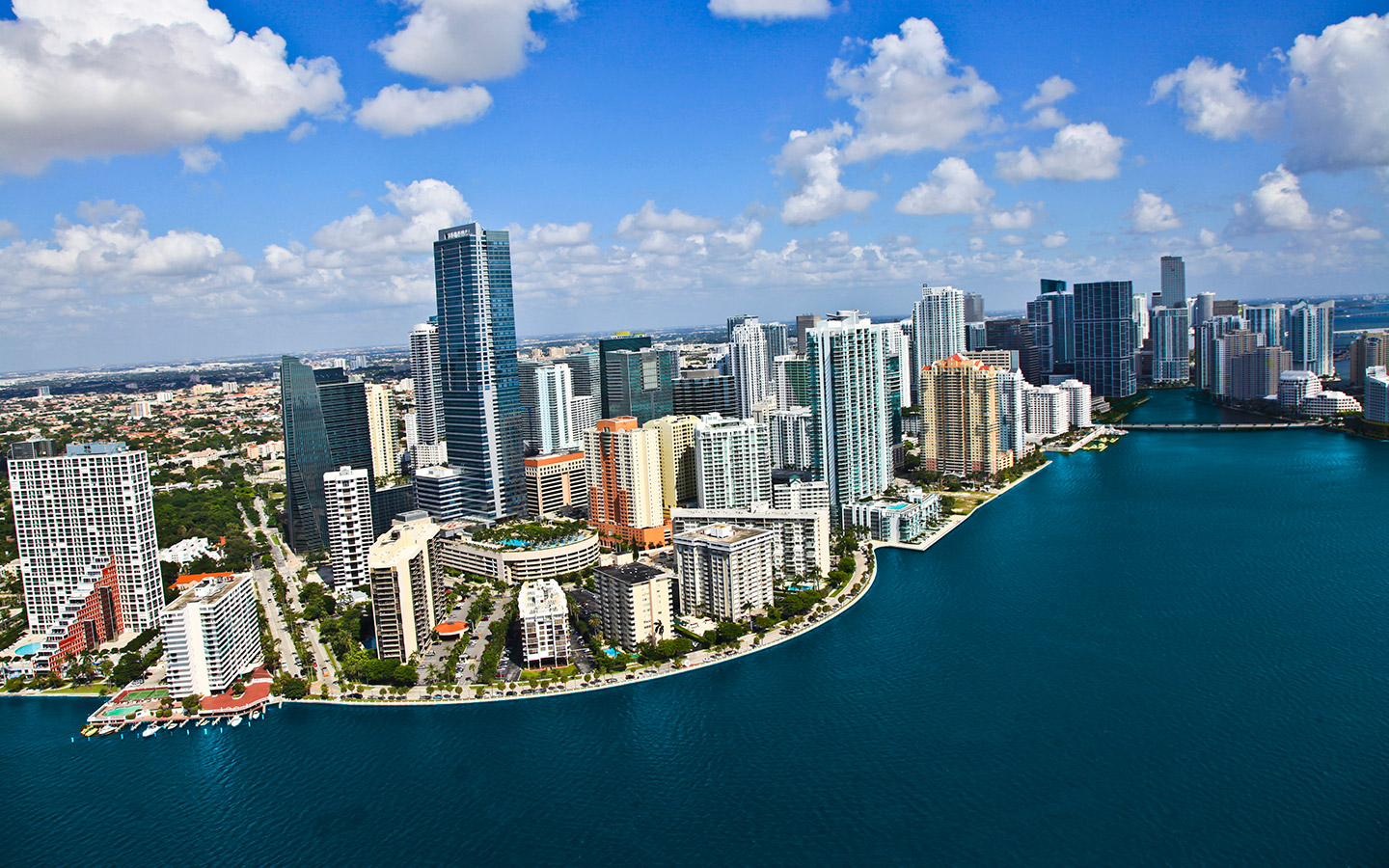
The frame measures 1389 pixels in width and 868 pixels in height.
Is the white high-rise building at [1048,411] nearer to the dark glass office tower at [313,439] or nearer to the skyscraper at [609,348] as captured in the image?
Answer: the skyscraper at [609,348]

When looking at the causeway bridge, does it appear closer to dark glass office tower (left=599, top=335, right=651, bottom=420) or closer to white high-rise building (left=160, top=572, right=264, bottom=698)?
dark glass office tower (left=599, top=335, right=651, bottom=420)

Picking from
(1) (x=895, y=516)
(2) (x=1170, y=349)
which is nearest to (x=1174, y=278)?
(2) (x=1170, y=349)

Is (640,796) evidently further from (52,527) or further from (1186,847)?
(52,527)

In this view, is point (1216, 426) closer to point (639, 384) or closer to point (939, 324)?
point (939, 324)

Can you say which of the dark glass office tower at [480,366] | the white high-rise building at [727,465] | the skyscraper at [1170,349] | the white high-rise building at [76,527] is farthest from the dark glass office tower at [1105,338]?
the white high-rise building at [76,527]

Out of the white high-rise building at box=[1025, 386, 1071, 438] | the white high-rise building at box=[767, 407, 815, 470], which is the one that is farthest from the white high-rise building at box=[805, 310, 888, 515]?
the white high-rise building at box=[1025, 386, 1071, 438]

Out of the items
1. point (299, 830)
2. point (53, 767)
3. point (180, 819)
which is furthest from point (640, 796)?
point (53, 767)

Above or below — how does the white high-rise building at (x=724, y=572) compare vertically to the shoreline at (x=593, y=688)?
above
